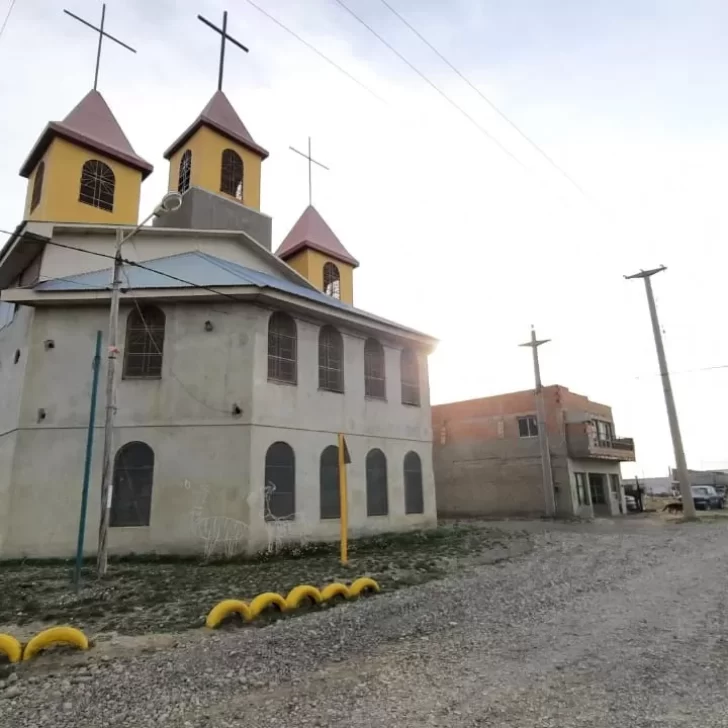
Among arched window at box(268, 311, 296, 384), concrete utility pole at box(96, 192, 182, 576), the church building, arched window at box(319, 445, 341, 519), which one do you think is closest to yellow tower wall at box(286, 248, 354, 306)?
the church building

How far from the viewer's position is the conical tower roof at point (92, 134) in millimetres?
17609

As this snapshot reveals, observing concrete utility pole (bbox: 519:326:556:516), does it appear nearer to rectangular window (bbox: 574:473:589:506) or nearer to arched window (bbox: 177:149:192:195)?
rectangular window (bbox: 574:473:589:506)

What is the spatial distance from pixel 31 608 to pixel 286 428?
7464 millimetres

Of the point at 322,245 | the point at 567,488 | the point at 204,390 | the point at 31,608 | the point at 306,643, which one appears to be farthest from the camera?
the point at 567,488

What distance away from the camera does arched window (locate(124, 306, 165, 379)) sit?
557 inches

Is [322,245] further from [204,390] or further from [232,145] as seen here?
[204,390]

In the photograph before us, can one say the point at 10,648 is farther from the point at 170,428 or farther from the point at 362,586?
the point at 170,428

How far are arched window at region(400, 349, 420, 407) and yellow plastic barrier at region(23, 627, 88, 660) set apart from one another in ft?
44.6

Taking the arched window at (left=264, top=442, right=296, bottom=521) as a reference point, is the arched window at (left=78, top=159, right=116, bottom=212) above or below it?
above

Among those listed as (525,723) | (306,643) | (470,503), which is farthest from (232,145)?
(470,503)

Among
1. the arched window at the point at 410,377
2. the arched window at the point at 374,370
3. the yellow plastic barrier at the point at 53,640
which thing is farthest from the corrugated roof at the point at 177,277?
the yellow plastic barrier at the point at 53,640

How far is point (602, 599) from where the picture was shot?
323 inches

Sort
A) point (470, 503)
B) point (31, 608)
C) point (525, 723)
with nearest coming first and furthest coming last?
1. point (525, 723)
2. point (31, 608)
3. point (470, 503)

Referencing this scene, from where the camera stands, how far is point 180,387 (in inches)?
550
